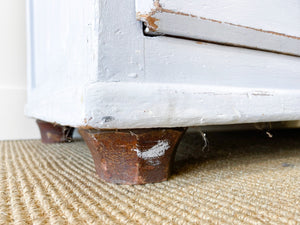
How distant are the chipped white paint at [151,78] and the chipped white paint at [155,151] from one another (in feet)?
0.11

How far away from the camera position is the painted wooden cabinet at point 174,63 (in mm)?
329

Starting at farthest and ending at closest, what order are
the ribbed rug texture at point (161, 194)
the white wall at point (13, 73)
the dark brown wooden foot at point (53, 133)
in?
the white wall at point (13, 73), the dark brown wooden foot at point (53, 133), the ribbed rug texture at point (161, 194)

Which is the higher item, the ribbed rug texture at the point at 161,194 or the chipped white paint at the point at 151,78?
the chipped white paint at the point at 151,78

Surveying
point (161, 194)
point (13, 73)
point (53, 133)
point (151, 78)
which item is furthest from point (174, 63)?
point (13, 73)

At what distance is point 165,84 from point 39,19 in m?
0.51

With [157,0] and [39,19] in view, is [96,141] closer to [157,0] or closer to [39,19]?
[157,0]

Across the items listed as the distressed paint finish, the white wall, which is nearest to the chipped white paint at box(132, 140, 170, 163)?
the distressed paint finish

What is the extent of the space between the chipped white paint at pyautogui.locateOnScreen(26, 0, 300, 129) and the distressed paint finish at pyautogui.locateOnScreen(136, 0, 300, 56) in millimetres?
14

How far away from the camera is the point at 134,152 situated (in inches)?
14.2

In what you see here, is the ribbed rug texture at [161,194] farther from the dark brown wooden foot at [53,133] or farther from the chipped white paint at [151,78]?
the dark brown wooden foot at [53,133]

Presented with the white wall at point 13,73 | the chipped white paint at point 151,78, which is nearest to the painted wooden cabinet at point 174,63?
the chipped white paint at point 151,78

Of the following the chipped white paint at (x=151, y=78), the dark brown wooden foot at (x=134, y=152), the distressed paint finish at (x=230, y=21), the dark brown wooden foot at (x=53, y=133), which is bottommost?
the dark brown wooden foot at (x=53, y=133)

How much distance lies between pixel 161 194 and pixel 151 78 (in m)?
0.15

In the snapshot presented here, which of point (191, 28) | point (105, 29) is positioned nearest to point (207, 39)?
point (191, 28)
